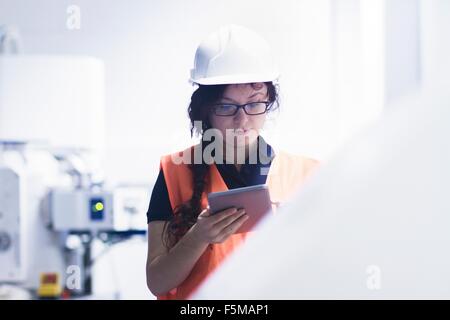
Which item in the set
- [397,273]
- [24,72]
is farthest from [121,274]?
[397,273]

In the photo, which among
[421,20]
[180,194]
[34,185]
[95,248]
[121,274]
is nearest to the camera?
[180,194]

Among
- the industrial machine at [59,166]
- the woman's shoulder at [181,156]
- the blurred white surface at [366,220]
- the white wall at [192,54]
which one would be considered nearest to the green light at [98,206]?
the industrial machine at [59,166]

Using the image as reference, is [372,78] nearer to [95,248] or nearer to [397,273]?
[95,248]

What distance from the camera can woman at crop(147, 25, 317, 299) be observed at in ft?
3.25

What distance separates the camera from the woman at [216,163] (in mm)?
992

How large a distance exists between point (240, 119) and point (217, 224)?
0.21 m

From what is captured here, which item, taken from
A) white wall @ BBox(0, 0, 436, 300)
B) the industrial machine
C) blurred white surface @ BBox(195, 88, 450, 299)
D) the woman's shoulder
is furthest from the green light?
blurred white surface @ BBox(195, 88, 450, 299)

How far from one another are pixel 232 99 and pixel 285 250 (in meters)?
0.82

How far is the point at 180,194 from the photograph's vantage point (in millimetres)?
1037

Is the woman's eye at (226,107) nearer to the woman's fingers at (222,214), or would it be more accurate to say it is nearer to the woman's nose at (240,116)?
the woman's nose at (240,116)

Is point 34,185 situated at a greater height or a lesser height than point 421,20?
lesser

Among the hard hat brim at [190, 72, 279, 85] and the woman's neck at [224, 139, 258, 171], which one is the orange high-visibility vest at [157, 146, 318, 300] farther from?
the hard hat brim at [190, 72, 279, 85]

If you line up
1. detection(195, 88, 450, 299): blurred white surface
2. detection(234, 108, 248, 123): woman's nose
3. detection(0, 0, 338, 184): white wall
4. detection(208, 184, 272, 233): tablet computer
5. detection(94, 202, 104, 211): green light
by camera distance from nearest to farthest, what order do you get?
detection(195, 88, 450, 299): blurred white surface < detection(208, 184, 272, 233): tablet computer < detection(234, 108, 248, 123): woman's nose < detection(0, 0, 338, 184): white wall < detection(94, 202, 104, 211): green light
